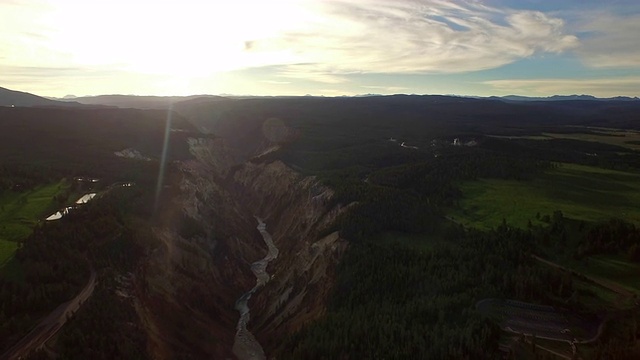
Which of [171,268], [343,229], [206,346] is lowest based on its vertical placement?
[206,346]

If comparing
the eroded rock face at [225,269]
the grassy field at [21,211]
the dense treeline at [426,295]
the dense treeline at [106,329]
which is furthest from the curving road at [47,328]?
the dense treeline at [426,295]

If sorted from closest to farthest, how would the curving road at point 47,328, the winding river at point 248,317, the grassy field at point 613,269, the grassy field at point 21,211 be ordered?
the curving road at point 47,328, the grassy field at point 613,269, the grassy field at point 21,211, the winding river at point 248,317

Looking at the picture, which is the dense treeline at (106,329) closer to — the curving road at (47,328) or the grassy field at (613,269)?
the curving road at (47,328)

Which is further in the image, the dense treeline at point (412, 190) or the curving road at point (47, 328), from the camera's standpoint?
the dense treeline at point (412, 190)

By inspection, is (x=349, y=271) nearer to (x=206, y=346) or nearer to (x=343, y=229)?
(x=343, y=229)

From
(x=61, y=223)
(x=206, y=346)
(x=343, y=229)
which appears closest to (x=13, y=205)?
(x=61, y=223)
